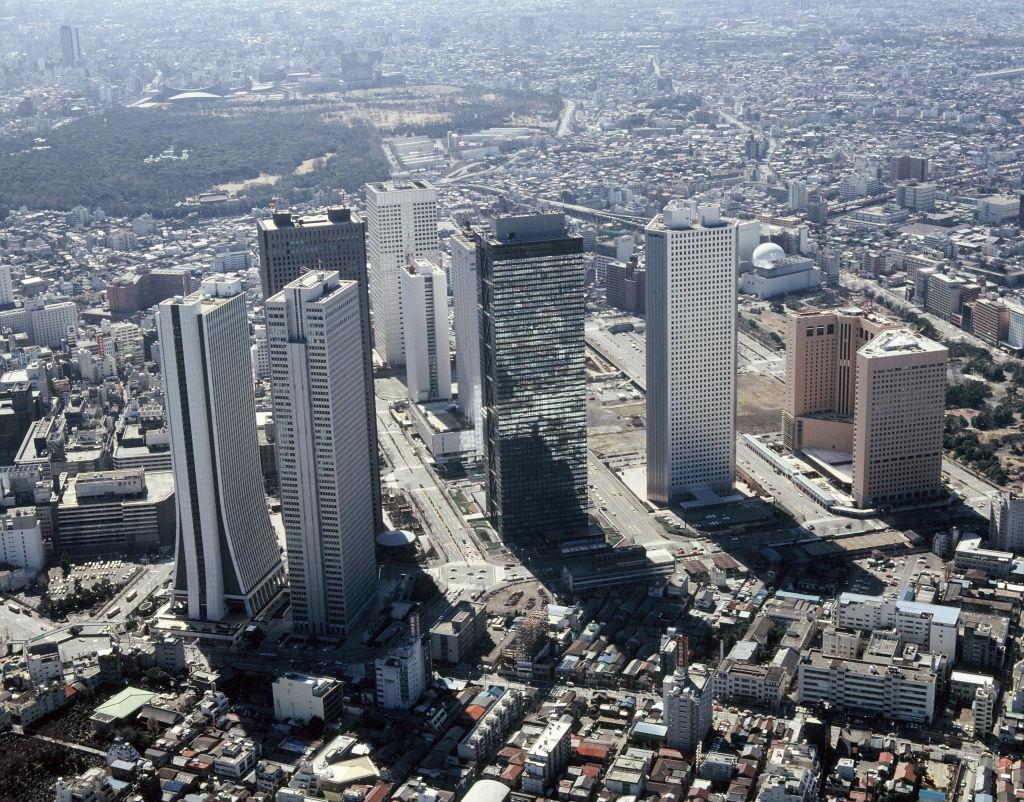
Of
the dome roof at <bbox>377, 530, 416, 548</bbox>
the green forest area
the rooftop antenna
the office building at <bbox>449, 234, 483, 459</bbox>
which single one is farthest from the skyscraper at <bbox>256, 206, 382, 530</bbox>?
the green forest area

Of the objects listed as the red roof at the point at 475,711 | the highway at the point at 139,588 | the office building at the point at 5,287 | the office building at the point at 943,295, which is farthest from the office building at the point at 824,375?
the office building at the point at 5,287

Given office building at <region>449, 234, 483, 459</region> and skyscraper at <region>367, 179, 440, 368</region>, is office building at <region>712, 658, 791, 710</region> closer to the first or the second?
office building at <region>449, 234, 483, 459</region>

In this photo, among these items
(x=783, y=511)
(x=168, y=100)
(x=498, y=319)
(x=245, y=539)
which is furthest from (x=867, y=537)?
(x=168, y=100)

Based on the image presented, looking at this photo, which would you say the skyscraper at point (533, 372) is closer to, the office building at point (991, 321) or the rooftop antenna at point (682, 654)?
the rooftop antenna at point (682, 654)

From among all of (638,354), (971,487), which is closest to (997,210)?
(638,354)

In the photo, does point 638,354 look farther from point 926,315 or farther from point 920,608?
point 920,608

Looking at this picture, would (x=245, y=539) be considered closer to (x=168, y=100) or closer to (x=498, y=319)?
(x=498, y=319)
